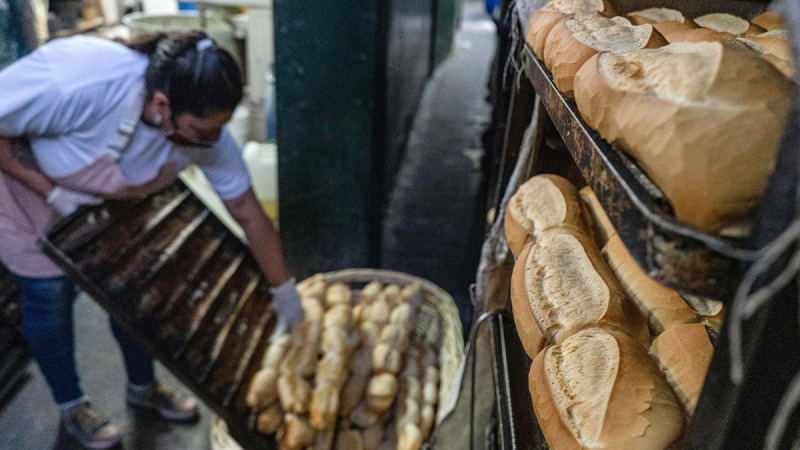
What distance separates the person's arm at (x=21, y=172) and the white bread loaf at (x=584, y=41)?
5.35 feet

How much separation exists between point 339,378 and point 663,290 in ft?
4.69

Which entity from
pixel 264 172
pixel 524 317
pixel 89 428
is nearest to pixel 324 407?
pixel 89 428

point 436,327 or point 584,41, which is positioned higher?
point 584,41

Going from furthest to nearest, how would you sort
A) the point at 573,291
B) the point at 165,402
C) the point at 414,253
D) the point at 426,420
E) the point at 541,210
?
the point at 414,253, the point at 165,402, the point at 426,420, the point at 541,210, the point at 573,291

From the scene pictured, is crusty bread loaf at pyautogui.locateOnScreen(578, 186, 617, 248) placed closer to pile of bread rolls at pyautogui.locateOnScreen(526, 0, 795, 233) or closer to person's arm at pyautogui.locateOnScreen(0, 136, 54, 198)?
pile of bread rolls at pyautogui.locateOnScreen(526, 0, 795, 233)

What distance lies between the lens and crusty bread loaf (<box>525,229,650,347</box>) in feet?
3.04

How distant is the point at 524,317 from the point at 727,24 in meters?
0.65

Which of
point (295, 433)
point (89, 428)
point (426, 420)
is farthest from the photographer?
point (89, 428)

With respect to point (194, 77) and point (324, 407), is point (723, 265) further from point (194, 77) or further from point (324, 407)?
point (324, 407)

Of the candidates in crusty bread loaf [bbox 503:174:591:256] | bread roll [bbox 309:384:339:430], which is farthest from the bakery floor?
crusty bread loaf [bbox 503:174:591:256]

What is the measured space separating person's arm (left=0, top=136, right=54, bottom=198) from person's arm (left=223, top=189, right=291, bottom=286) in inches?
25.0

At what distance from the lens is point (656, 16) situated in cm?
110

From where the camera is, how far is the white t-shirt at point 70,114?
168cm

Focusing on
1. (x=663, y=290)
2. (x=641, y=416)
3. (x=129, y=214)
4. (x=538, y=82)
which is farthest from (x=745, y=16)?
(x=129, y=214)
